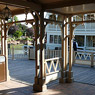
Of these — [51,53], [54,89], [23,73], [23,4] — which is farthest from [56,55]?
[23,4]

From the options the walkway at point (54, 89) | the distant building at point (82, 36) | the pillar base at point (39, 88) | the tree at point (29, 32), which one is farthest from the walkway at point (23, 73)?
the tree at point (29, 32)

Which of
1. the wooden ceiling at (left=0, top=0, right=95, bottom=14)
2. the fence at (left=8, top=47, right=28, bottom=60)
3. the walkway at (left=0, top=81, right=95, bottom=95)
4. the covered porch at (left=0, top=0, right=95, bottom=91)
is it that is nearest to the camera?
the wooden ceiling at (left=0, top=0, right=95, bottom=14)

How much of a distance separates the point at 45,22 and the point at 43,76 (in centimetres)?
215

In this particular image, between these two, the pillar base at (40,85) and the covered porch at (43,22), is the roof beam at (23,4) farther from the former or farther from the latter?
the pillar base at (40,85)

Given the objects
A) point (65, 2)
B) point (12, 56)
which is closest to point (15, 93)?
point (65, 2)

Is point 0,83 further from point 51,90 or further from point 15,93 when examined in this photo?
point 51,90

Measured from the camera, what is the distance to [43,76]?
652cm

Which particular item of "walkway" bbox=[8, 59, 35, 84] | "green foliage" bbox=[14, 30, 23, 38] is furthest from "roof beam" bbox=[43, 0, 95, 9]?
"green foliage" bbox=[14, 30, 23, 38]

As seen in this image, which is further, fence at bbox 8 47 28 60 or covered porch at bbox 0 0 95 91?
fence at bbox 8 47 28 60

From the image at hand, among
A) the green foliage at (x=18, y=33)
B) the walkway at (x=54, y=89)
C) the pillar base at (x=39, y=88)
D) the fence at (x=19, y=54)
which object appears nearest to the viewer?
the walkway at (x=54, y=89)

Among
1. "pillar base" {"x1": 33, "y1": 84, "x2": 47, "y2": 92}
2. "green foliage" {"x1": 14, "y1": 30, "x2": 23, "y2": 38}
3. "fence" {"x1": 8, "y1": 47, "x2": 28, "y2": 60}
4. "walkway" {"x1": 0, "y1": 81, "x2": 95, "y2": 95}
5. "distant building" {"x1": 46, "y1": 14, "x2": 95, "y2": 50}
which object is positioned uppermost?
"green foliage" {"x1": 14, "y1": 30, "x2": 23, "y2": 38}

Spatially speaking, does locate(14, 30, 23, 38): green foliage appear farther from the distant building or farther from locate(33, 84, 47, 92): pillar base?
locate(33, 84, 47, 92): pillar base

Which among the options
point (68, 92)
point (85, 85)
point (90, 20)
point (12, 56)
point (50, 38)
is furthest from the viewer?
point (50, 38)

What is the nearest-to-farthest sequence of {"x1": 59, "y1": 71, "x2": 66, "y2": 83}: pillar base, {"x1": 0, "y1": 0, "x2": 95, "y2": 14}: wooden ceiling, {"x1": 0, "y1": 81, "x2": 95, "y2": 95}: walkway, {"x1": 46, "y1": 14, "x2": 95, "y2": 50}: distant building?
1. {"x1": 0, "y1": 0, "x2": 95, "y2": 14}: wooden ceiling
2. {"x1": 0, "y1": 81, "x2": 95, "y2": 95}: walkway
3. {"x1": 59, "y1": 71, "x2": 66, "y2": 83}: pillar base
4. {"x1": 46, "y1": 14, "x2": 95, "y2": 50}: distant building
